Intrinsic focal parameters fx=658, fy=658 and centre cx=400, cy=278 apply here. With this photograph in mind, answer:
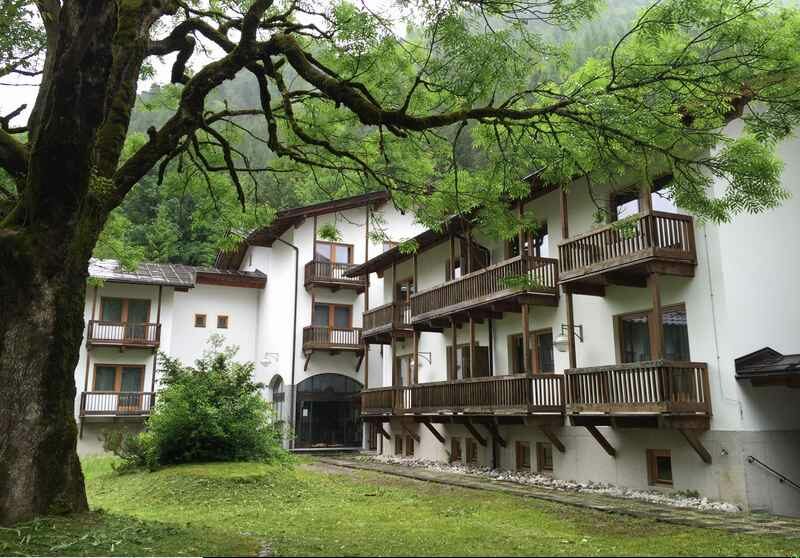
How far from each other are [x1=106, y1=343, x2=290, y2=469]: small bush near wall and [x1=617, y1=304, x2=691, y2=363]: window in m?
7.86

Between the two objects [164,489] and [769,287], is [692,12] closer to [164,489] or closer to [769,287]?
[769,287]

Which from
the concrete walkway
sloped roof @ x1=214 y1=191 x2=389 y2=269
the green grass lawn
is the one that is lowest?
the concrete walkway

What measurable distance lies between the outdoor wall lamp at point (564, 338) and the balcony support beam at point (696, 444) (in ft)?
11.8

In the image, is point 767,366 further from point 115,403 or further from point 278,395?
point 115,403

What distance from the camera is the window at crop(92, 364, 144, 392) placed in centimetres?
2834

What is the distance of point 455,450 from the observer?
20.4m

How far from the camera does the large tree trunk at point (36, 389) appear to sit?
6.08 m

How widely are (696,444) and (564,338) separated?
403 centimetres

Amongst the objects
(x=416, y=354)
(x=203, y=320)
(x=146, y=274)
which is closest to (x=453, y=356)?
(x=416, y=354)

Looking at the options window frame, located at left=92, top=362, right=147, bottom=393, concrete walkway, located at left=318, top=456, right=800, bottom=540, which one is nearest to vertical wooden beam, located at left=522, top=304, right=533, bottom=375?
concrete walkway, located at left=318, top=456, right=800, bottom=540

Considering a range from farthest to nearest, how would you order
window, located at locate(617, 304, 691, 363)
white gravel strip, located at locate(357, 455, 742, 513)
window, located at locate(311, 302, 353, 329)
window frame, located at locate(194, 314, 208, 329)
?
window frame, located at locate(194, 314, 208, 329) → window, located at locate(311, 302, 353, 329) → window, located at locate(617, 304, 691, 363) → white gravel strip, located at locate(357, 455, 742, 513)

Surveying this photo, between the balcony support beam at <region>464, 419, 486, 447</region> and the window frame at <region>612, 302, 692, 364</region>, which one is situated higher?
the window frame at <region>612, 302, 692, 364</region>

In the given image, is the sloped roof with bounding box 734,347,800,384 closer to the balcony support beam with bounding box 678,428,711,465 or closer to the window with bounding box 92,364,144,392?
the balcony support beam with bounding box 678,428,711,465

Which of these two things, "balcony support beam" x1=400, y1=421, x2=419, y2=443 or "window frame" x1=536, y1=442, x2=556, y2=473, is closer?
"window frame" x1=536, y1=442, x2=556, y2=473
